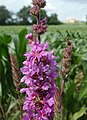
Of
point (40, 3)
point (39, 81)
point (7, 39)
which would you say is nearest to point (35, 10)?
point (40, 3)

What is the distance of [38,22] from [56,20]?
1986 inches

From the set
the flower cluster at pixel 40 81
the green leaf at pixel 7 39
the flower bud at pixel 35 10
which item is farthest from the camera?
the green leaf at pixel 7 39

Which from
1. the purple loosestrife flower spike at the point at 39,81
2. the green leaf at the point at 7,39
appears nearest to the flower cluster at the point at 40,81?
the purple loosestrife flower spike at the point at 39,81

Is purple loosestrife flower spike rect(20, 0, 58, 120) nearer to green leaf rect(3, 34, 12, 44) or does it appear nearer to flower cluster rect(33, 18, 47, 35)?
flower cluster rect(33, 18, 47, 35)

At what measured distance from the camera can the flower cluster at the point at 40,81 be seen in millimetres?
1285

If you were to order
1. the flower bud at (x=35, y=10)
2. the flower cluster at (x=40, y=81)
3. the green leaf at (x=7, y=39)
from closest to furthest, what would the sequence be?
the flower cluster at (x=40, y=81) < the flower bud at (x=35, y=10) < the green leaf at (x=7, y=39)

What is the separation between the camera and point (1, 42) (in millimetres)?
4684

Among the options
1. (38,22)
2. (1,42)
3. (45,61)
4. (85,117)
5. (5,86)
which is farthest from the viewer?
(1,42)

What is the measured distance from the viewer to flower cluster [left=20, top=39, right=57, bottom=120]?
50.6 inches

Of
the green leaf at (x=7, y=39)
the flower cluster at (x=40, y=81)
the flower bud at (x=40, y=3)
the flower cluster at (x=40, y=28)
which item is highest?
the flower bud at (x=40, y=3)

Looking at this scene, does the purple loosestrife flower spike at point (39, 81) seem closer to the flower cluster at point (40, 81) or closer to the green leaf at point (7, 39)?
the flower cluster at point (40, 81)

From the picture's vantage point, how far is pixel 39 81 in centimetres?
130

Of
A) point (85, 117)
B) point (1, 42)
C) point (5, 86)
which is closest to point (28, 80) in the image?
point (85, 117)

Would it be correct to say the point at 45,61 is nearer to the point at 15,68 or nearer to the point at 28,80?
the point at 28,80
